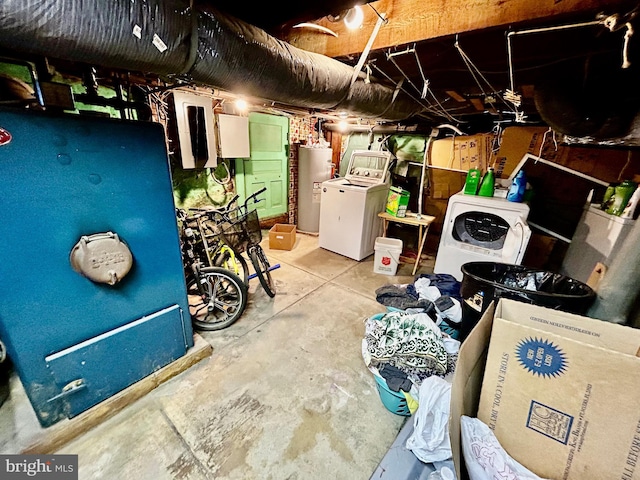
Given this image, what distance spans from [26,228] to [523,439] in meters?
2.11

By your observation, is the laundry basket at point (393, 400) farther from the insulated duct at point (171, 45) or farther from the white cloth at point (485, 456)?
the insulated duct at point (171, 45)

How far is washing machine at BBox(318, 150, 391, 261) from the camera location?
11.5 ft

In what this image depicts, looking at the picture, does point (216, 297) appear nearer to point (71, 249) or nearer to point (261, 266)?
point (261, 266)

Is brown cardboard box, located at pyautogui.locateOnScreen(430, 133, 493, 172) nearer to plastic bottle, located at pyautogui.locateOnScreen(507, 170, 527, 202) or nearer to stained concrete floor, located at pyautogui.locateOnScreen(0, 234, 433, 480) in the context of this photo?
plastic bottle, located at pyautogui.locateOnScreen(507, 170, 527, 202)

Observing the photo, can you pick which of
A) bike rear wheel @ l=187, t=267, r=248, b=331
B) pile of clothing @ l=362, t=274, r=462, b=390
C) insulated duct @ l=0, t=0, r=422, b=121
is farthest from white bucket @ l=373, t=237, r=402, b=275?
insulated duct @ l=0, t=0, r=422, b=121

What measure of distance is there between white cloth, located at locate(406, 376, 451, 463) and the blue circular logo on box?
0.40 metres

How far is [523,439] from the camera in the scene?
3.14ft

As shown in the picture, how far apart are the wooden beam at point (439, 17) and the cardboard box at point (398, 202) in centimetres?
200

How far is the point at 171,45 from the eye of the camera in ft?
3.14

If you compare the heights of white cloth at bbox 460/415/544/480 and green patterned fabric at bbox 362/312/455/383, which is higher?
white cloth at bbox 460/415/544/480

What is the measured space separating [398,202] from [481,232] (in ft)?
3.29

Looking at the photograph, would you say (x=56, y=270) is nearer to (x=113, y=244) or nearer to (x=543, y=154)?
(x=113, y=244)

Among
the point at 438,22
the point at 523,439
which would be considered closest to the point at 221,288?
the point at 523,439

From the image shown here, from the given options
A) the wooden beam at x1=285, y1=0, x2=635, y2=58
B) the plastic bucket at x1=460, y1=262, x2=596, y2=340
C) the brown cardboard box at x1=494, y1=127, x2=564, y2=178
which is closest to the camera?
the wooden beam at x1=285, y1=0, x2=635, y2=58
